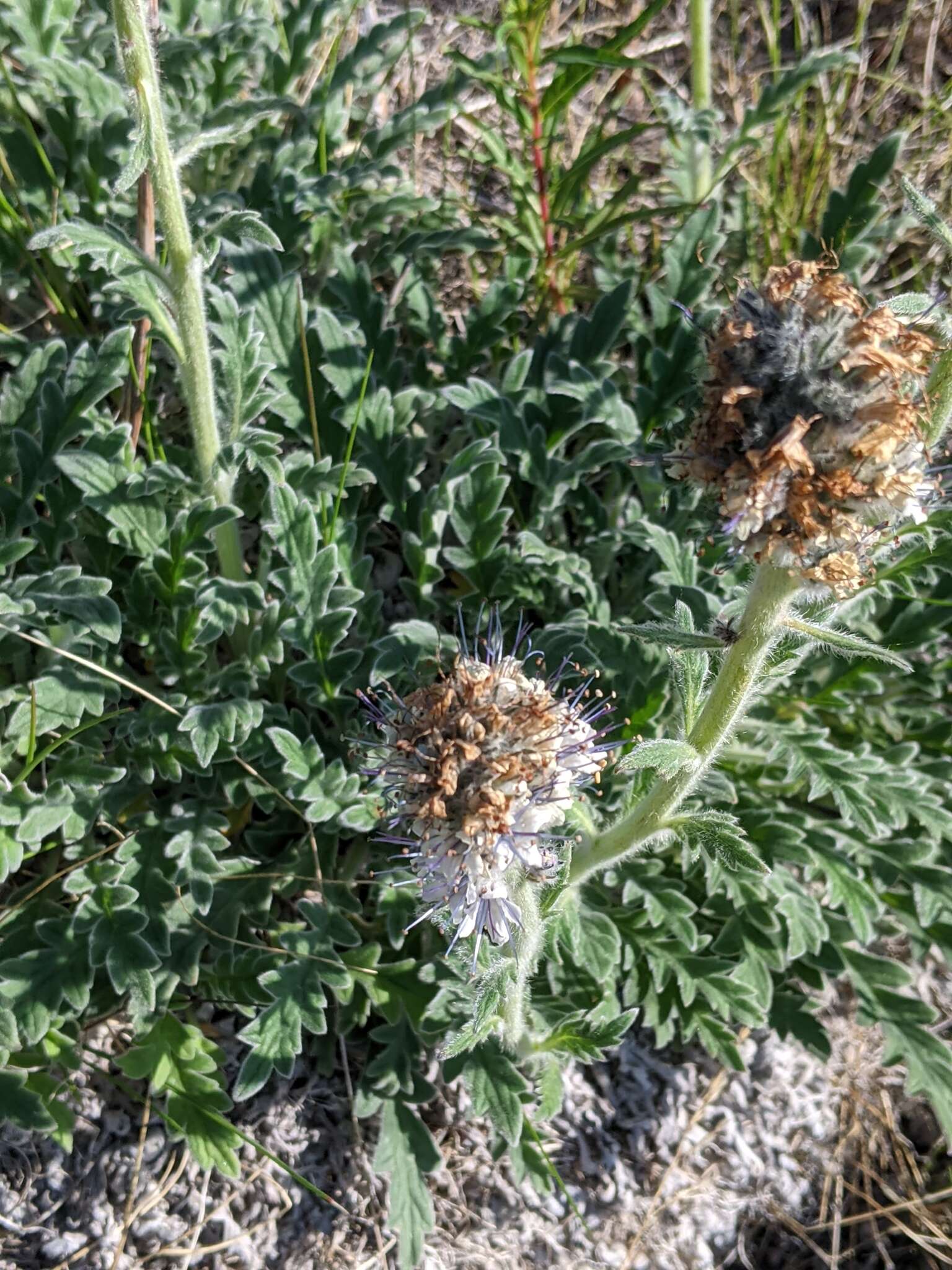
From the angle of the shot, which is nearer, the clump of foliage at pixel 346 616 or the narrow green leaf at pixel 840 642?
the narrow green leaf at pixel 840 642

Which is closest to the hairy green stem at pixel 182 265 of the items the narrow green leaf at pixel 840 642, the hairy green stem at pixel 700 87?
the narrow green leaf at pixel 840 642

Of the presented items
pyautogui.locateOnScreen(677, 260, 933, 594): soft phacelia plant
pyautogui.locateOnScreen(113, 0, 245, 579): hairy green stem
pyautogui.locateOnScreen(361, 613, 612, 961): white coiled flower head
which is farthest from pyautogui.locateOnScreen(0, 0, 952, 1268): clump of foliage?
pyautogui.locateOnScreen(677, 260, 933, 594): soft phacelia plant

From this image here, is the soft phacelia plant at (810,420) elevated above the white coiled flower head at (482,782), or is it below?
above

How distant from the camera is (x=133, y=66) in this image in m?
2.68

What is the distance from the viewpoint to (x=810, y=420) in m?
1.96

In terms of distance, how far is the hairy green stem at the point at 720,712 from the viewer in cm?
230

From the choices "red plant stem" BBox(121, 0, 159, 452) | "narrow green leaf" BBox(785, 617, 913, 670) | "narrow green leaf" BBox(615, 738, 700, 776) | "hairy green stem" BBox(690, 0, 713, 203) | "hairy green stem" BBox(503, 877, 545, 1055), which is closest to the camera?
"narrow green leaf" BBox(785, 617, 913, 670)

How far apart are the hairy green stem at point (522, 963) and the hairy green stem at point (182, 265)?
1588mm

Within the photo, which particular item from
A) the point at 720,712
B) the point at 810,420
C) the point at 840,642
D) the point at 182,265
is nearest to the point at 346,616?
the point at 182,265

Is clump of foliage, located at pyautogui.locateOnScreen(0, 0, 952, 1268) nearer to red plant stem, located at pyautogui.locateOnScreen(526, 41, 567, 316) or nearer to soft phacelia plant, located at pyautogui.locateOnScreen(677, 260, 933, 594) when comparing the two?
red plant stem, located at pyautogui.locateOnScreen(526, 41, 567, 316)

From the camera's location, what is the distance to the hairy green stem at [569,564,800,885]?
2297mm

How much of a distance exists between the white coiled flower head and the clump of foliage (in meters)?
0.18

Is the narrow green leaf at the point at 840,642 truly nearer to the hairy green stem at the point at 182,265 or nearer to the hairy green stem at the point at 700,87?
the hairy green stem at the point at 182,265

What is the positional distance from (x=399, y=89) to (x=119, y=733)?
3388 mm
